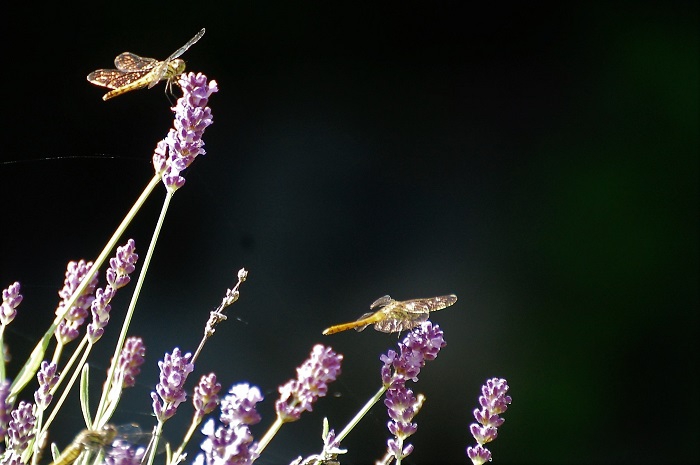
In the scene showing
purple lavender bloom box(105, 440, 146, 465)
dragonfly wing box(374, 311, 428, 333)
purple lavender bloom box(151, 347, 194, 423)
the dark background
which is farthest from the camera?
the dark background

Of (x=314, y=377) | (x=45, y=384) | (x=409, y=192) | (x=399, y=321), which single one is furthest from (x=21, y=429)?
(x=409, y=192)

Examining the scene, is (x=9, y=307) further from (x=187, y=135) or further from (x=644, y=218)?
(x=644, y=218)

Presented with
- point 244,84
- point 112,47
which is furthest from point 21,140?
point 244,84

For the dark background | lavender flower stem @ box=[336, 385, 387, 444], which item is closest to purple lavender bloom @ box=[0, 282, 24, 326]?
lavender flower stem @ box=[336, 385, 387, 444]

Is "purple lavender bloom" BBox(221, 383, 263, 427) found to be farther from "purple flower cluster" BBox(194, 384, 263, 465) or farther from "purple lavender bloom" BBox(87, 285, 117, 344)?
"purple lavender bloom" BBox(87, 285, 117, 344)

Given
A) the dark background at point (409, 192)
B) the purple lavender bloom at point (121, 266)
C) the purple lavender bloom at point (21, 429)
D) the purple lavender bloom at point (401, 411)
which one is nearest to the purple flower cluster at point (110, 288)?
the purple lavender bloom at point (121, 266)
